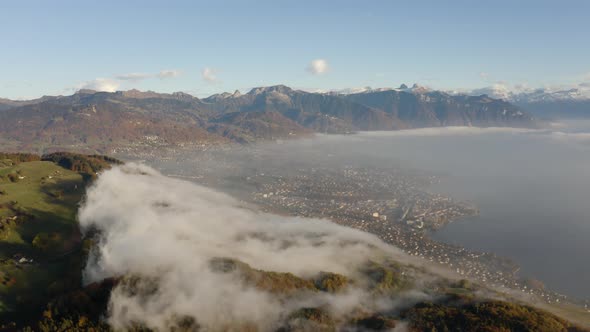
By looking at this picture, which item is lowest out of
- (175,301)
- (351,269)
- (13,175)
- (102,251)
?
(351,269)

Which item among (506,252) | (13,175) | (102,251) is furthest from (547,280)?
(13,175)

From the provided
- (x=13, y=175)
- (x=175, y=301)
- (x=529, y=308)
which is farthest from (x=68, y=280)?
(x=529, y=308)

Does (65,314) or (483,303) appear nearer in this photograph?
(65,314)

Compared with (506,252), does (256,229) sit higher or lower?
higher

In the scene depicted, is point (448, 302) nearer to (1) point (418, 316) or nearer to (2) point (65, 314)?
(1) point (418, 316)

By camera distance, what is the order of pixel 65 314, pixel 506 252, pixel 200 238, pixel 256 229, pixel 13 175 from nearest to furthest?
1. pixel 65 314
2. pixel 200 238
3. pixel 13 175
4. pixel 256 229
5. pixel 506 252

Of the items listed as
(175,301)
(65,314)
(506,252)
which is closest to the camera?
(65,314)
